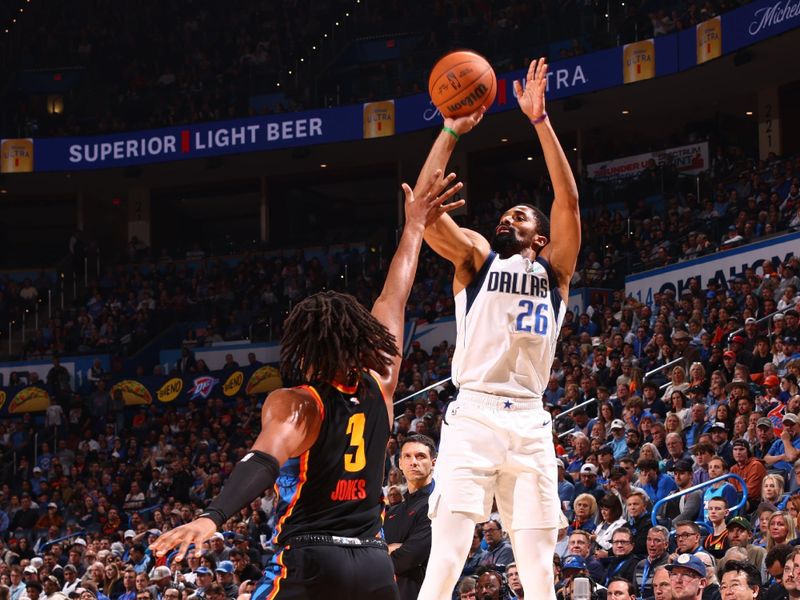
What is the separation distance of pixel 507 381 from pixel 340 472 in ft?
6.54

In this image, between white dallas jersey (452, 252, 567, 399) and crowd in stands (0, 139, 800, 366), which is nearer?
white dallas jersey (452, 252, 567, 399)

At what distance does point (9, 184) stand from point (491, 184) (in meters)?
12.7

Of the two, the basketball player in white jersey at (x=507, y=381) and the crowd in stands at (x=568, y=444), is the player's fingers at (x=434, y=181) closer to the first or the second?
the basketball player in white jersey at (x=507, y=381)

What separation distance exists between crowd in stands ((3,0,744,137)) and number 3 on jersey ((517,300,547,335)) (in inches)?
753

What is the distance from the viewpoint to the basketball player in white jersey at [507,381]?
231 inches

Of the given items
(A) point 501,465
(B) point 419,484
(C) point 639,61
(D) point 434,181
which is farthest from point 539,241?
(C) point 639,61

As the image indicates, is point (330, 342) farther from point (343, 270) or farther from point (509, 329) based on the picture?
point (343, 270)

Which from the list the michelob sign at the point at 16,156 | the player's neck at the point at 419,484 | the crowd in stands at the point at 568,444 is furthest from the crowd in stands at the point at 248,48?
the player's neck at the point at 419,484

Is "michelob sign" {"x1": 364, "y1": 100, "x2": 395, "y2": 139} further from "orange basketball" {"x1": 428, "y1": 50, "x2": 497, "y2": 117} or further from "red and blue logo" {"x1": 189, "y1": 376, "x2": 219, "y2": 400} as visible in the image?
"orange basketball" {"x1": 428, "y1": 50, "x2": 497, "y2": 117}

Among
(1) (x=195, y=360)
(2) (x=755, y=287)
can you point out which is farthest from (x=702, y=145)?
(1) (x=195, y=360)

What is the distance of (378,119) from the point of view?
27.6 meters

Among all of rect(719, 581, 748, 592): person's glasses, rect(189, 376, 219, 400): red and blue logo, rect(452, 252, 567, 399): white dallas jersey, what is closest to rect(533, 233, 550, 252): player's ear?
rect(452, 252, 567, 399): white dallas jersey

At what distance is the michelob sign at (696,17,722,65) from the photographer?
2277 cm

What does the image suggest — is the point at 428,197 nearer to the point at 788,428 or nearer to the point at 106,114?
the point at 788,428
